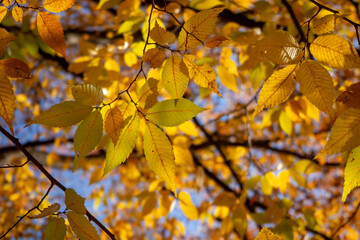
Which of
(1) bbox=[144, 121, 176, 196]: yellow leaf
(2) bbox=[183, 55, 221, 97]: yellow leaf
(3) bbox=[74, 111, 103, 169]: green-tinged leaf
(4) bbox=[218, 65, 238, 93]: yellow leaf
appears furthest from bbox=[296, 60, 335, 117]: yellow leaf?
(4) bbox=[218, 65, 238, 93]: yellow leaf

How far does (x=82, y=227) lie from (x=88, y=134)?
199mm

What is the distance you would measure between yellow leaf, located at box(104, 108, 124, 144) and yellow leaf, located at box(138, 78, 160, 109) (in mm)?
71

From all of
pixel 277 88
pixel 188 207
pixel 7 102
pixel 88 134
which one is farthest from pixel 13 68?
pixel 188 207

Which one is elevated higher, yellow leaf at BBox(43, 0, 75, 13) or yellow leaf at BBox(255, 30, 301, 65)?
yellow leaf at BBox(43, 0, 75, 13)

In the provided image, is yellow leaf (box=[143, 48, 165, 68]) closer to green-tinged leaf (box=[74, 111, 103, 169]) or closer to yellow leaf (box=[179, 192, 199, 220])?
green-tinged leaf (box=[74, 111, 103, 169])

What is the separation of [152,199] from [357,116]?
118cm

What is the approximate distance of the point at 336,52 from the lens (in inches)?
24.7

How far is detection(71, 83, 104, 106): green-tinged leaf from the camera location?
65 centimetres

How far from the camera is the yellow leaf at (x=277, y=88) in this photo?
62 centimetres

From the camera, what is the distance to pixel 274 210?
4.94 ft

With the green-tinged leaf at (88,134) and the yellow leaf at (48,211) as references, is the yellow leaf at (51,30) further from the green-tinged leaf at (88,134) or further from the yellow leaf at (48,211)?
the yellow leaf at (48,211)

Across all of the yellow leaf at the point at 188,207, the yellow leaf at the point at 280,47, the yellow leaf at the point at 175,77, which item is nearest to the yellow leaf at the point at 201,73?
the yellow leaf at the point at 175,77

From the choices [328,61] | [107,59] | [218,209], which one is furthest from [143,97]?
[218,209]

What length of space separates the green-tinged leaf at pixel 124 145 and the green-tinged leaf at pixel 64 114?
0.09 m
